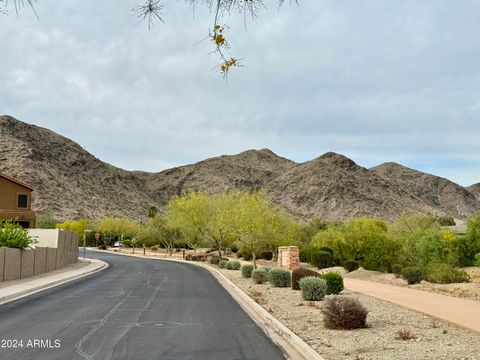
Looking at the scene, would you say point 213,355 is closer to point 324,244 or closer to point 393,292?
point 393,292

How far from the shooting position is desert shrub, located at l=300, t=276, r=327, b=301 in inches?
837

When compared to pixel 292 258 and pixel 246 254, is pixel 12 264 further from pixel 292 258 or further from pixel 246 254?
pixel 246 254

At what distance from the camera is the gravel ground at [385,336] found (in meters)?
10.7

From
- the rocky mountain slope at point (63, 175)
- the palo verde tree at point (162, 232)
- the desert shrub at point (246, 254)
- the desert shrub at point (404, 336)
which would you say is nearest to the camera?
the desert shrub at point (404, 336)

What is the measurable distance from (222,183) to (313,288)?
107728 mm

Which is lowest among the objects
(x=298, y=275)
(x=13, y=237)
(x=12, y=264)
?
(x=298, y=275)

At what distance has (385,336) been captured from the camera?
42.0ft

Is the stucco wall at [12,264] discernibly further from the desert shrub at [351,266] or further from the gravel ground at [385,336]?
the desert shrub at [351,266]

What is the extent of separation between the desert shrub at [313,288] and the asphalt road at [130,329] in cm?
269

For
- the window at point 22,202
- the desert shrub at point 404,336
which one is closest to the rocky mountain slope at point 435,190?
the window at point 22,202

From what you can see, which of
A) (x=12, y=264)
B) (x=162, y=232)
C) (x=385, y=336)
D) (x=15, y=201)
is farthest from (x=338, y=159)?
(x=385, y=336)

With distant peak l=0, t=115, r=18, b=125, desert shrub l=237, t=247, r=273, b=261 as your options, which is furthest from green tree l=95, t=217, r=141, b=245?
desert shrub l=237, t=247, r=273, b=261

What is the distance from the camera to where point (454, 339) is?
40.8ft

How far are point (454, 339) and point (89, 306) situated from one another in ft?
37.2
